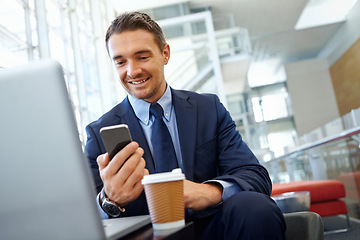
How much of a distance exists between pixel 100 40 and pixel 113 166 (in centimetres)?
585

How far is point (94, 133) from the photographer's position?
1170 millimetres

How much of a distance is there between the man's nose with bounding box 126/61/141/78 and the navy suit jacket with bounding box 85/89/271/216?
0.09m

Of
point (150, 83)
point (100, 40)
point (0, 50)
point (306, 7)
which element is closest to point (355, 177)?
point (150, 83)

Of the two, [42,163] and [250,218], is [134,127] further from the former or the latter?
[42,163]

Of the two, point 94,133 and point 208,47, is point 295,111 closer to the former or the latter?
point 208,47

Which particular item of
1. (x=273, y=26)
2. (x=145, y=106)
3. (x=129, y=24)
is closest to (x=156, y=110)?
(x=145, y=106)

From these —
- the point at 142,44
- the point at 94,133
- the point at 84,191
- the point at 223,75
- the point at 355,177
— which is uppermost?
the point at 223,75

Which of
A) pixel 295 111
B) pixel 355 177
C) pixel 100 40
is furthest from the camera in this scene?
pixel 295 111

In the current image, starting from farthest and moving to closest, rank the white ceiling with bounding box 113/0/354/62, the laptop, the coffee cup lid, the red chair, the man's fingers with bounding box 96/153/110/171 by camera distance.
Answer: the white ceiling with bounding box 113/0/354/62 < the red chair < the man's fingers with bounding box 96/153/110/171 < the coffee cup lid < the laptop

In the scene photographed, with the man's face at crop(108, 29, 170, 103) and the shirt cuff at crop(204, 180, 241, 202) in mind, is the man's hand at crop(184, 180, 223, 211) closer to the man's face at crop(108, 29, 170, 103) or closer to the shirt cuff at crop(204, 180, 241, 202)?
the shirt cuff at crop(204, 180, 241, 202)

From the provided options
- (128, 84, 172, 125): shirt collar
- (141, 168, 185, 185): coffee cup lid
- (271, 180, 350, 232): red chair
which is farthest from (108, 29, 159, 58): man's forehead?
(271, 180, 350, 232): red chair

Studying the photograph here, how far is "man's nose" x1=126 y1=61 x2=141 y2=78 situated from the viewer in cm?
121

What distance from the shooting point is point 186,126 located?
1189 millimetres

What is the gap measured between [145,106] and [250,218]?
552 mm
